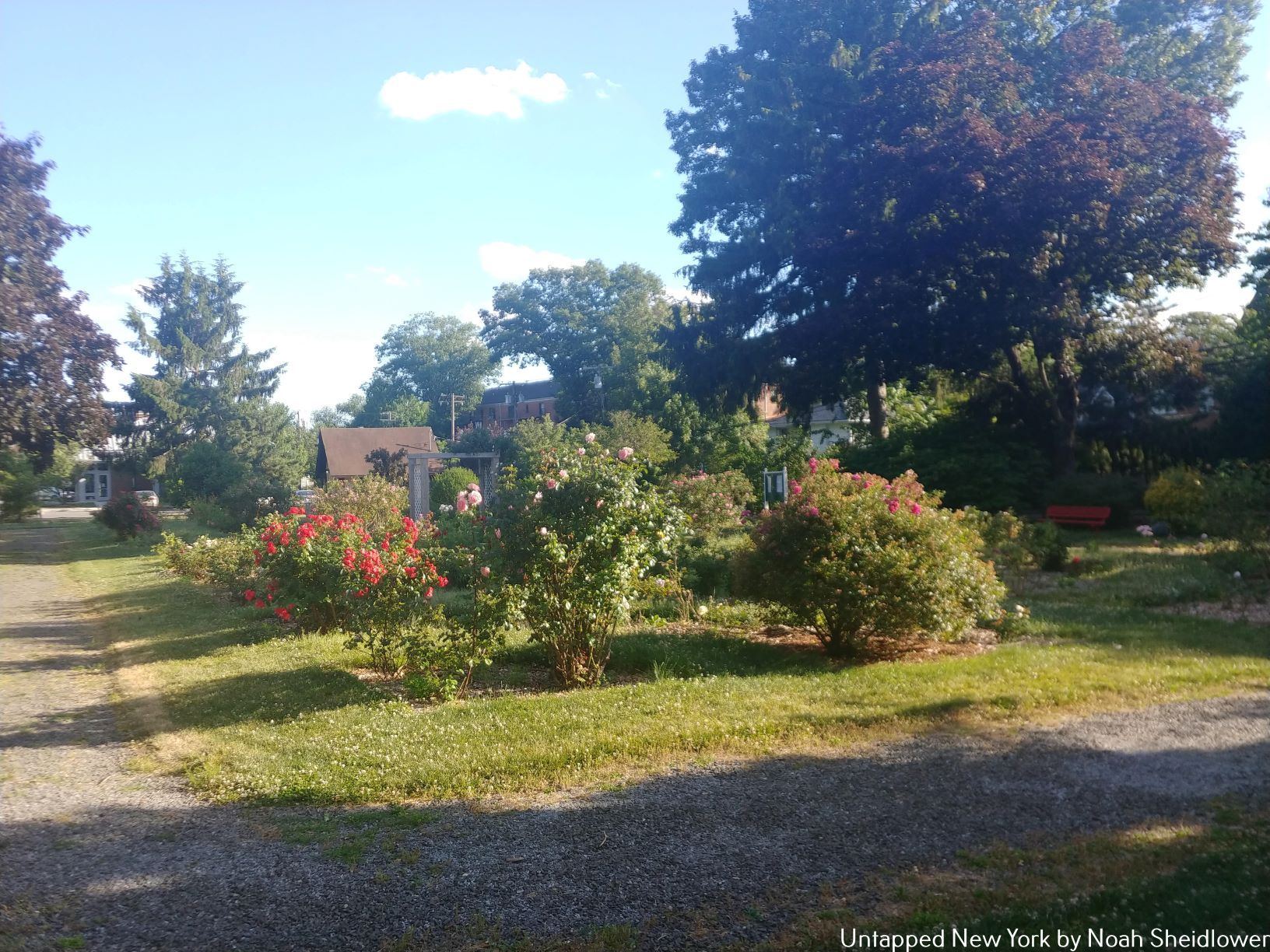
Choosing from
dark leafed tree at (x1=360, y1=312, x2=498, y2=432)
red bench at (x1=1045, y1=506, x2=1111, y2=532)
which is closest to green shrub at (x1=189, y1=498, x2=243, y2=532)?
red bench at (x1=1045, y1=506, x2=1111, y2=532)

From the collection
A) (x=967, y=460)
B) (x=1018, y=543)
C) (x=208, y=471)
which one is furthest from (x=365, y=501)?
(x=208, y=471)

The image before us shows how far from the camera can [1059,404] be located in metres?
24.6

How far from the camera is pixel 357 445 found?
165 feet

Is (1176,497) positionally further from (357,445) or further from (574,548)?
(357,445)

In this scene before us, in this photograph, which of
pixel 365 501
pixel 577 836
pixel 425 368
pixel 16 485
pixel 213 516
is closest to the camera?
pixel 577 836

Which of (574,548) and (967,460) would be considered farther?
(967,460)

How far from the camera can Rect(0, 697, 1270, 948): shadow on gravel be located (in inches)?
153

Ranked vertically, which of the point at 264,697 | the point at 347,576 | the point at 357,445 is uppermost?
the point at 357,445

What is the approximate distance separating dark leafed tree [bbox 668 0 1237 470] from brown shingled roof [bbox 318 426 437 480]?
84.9 feet

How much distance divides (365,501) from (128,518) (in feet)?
51.6

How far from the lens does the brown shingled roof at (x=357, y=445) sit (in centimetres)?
4819

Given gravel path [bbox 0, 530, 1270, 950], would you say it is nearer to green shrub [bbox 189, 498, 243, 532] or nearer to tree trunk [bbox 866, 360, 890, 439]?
tree trunk [bbox 866, 360, 890, 439]

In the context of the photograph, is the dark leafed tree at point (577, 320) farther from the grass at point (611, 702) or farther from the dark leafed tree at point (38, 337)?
the grass at point (611, 702)

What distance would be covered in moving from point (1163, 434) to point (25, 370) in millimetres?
29022
